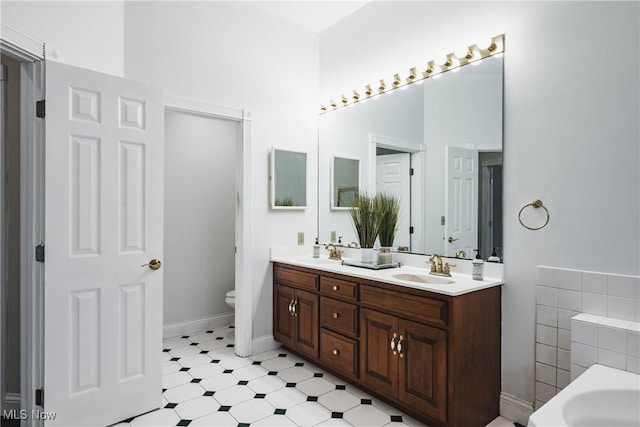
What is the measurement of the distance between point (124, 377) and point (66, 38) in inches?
79.9

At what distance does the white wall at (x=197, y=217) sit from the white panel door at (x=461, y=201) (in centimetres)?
232

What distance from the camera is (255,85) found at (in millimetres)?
3338

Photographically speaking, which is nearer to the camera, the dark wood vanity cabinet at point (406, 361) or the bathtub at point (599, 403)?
the bathtub at point (599, 403)

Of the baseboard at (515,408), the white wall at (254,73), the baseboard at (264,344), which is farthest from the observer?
the baseboard at (264,344)

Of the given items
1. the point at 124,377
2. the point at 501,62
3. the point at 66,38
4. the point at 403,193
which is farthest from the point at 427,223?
the point at 66,38

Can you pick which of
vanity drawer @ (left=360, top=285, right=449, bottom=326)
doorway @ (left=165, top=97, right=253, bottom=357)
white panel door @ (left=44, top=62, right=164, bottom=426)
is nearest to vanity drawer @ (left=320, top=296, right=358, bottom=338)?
vanity drawer @ (left=360, top=285, right=449, bottom=326)

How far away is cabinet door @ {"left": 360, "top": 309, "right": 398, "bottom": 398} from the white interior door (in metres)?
0.75

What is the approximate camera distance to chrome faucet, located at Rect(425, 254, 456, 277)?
2.48m

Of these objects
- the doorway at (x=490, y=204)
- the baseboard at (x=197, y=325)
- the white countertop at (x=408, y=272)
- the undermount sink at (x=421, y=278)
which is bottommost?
the baseboard at (x=197, y=325)

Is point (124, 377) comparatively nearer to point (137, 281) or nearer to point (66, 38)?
point (137, 281)

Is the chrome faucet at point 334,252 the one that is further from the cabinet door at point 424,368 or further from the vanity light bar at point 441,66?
the vanity light bar at point 441,66

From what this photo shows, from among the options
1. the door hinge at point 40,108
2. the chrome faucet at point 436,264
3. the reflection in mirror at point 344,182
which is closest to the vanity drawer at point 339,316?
the chrome faucet at point 436,264

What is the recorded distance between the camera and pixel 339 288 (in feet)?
8.75

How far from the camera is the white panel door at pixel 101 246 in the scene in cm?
202
